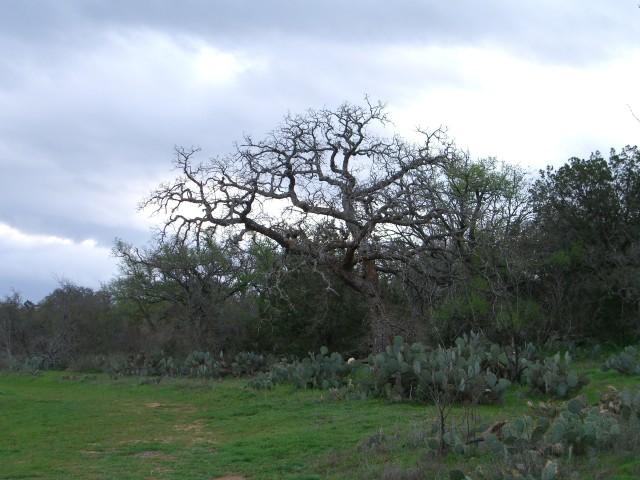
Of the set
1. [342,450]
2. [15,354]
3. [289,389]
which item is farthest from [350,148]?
[15,354]

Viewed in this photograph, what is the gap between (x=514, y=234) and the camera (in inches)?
987

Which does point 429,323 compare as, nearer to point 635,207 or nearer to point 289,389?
point 289,389

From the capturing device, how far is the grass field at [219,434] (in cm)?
932

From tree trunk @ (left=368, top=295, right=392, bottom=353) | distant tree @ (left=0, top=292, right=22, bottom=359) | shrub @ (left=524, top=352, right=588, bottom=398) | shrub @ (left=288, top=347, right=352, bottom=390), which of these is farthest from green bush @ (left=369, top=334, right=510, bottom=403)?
distant tree @ (left=0, top=292, right=22, bottom=359)

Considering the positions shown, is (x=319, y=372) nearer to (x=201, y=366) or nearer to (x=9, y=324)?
(x=201, y=366)

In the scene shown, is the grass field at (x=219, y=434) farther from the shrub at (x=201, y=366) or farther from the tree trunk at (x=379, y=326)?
the tree trunk at (x=379, y=326)

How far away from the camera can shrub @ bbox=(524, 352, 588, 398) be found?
13641 millimetres

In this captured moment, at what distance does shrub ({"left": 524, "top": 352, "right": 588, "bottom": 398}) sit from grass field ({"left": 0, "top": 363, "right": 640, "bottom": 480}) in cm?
37

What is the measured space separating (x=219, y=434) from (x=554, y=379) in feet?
20.5

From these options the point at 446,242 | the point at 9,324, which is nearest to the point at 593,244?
the point at 446,242

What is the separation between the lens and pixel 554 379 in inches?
547

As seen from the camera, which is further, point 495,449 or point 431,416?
point 431,416

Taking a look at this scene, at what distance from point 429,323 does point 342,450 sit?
13.1m

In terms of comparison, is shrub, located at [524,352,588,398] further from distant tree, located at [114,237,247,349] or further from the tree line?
distant tree, located at [114,237,247,349]
